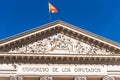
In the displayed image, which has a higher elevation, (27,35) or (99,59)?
(27,35)

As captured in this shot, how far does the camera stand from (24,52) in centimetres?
3703

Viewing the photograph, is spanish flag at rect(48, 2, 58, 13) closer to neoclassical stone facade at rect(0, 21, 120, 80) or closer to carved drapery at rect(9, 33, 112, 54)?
neoclassical stone facade at rect(0, 21, 120, 80)

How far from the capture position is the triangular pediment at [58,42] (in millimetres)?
37375

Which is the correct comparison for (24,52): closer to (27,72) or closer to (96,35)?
(27,72)

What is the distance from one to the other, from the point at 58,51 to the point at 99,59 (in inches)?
167

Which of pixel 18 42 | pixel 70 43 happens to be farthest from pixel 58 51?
pixel 18 42

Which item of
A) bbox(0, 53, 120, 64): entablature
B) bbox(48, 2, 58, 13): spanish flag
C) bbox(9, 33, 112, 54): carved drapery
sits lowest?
bbox(0, 53, 120, 64): entablature

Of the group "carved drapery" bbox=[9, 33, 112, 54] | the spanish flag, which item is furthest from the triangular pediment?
the spanish flag

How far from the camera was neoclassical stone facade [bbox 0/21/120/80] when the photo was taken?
36.7 meters

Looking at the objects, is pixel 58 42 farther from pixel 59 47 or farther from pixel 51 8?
pixel 51 8

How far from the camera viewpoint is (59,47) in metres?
38.0

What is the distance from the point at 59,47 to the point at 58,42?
0.59m

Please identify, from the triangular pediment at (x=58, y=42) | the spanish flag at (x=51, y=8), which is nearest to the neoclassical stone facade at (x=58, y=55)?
the triangular pediment at (x=58, y=42)

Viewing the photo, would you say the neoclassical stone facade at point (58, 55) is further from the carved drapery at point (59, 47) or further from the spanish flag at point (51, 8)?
the spanish flag at point (51, 8)
